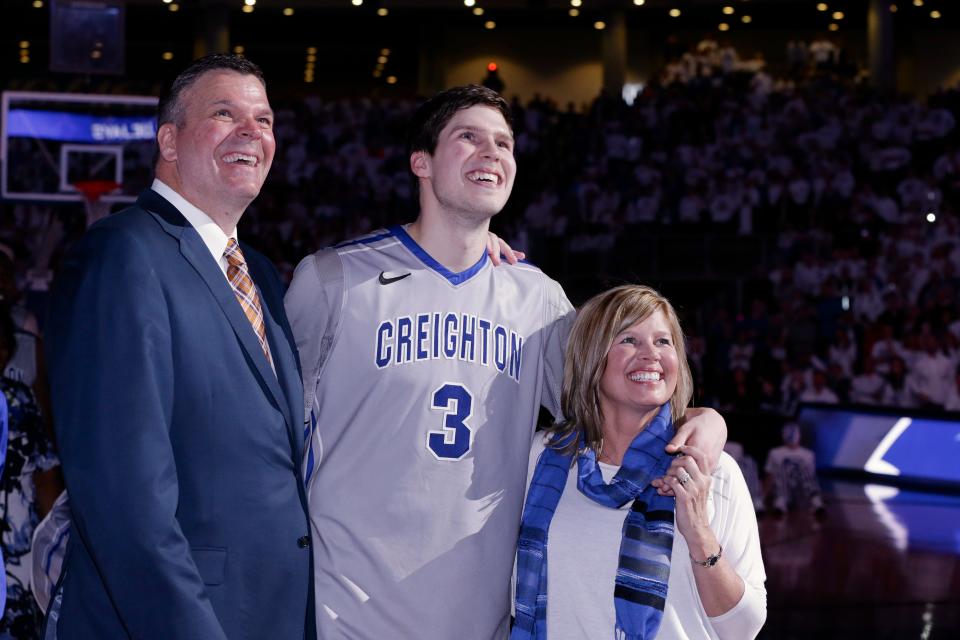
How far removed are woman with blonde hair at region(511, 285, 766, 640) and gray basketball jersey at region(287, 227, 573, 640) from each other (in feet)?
0.65

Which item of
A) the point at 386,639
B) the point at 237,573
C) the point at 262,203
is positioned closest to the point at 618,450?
the point at 386,639

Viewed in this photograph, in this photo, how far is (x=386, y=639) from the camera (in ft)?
10.5

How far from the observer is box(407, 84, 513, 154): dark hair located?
3549 millimetres

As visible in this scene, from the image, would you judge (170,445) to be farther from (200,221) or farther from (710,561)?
(710,561)

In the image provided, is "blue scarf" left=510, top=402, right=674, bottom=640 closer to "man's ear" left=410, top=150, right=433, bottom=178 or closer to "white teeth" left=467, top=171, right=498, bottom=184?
"white teeth" left=467, top=171, right=498, bottom=184

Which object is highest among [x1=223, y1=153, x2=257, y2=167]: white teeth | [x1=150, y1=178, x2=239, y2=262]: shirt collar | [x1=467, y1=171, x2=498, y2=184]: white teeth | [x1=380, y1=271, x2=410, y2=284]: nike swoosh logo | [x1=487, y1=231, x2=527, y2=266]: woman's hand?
[x1=223, y1=153, x2=257, y2=167]: white teeth

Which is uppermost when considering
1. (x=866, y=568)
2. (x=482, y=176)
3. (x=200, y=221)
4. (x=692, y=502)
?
(x=482, y=176)

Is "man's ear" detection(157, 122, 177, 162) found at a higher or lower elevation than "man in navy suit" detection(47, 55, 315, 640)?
higher

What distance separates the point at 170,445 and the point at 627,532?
118 cm

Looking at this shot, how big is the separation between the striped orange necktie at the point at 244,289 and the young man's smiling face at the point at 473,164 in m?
0.76

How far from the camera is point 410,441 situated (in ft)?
10.7

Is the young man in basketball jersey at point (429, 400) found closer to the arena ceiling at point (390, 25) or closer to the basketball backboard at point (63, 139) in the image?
the basketball backboard at point (63, 139)

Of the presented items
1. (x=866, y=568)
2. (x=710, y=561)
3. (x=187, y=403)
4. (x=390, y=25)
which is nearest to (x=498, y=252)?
(x=710, y=561)

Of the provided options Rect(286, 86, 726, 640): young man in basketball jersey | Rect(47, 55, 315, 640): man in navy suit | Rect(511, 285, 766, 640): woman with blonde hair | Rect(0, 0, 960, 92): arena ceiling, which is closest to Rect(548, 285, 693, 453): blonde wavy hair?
Rect(511, 285, 766, 640): woman with blonde hair
